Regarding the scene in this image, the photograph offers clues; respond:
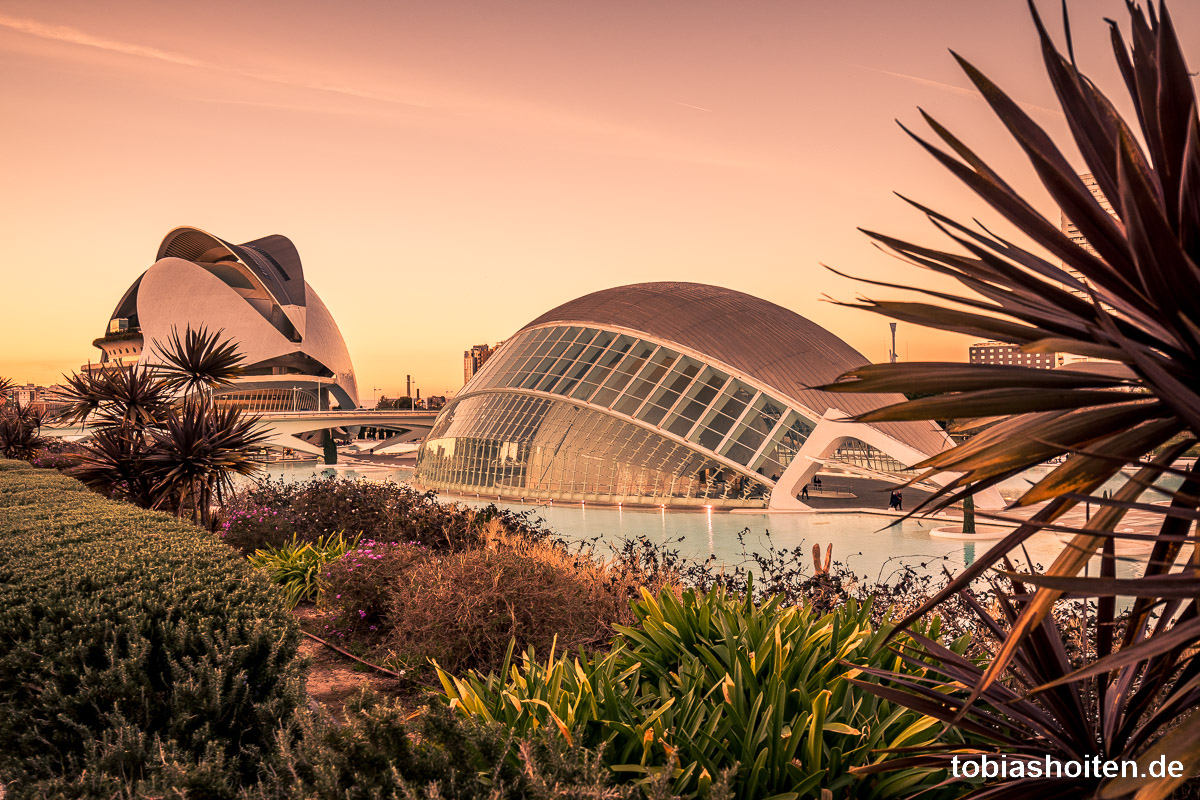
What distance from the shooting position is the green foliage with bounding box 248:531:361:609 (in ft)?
35.3

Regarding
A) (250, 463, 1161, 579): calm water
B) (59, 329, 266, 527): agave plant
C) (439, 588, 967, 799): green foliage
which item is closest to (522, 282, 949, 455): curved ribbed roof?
(250, 463, 1161, 579): calm water

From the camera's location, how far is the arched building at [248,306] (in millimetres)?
83375

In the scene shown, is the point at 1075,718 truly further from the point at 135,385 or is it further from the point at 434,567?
the point at 135,385

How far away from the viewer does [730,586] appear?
8.63 meters

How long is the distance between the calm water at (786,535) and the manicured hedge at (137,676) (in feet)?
26.4

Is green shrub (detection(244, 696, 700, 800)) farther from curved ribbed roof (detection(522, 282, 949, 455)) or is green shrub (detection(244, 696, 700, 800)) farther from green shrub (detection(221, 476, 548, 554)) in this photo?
curved ribbed roof (detection(522, 282, 949, 455))

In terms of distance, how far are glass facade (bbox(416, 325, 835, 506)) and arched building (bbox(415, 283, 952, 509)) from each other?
4 cm

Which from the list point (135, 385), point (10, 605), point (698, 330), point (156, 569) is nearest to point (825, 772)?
point (156, 569)

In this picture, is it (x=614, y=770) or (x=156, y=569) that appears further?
(x=156, y=569)

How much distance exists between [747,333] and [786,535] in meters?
9.39

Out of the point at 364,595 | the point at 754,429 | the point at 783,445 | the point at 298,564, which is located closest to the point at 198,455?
the point at 298,564

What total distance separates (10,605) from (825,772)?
209 inches

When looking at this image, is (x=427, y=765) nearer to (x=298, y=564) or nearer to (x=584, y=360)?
(x=298, y=564)

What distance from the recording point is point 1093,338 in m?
2.15
